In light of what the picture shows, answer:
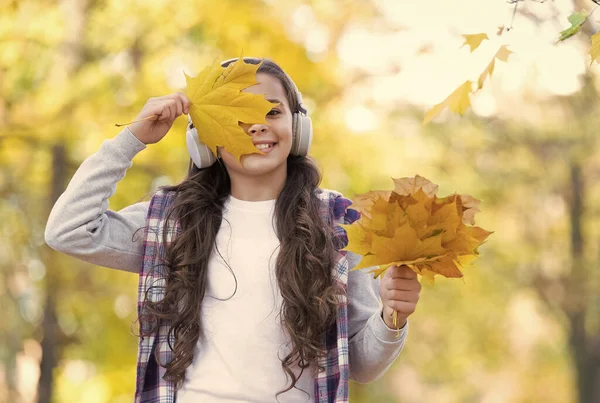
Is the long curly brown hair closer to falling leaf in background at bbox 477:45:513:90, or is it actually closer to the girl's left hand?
the girl's left hand

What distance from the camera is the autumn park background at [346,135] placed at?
607 cm

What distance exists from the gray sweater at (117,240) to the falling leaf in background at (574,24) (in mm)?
886

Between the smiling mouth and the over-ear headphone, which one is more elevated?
the over-ear headphone

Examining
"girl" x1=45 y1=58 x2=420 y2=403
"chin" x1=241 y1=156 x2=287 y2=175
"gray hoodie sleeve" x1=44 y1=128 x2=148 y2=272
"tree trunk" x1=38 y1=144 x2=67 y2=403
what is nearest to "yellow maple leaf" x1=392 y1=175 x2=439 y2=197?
"girl" x1=45 y1=58 x2=420 y2=403

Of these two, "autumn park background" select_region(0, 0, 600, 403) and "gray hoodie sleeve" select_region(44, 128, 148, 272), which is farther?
"autumn park background" select_region(0, 0, 600, 403)

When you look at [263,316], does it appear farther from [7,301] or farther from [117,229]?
[7,301]

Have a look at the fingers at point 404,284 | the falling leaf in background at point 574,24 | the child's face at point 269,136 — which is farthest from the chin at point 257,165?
the falling leaf in background at point 574,24

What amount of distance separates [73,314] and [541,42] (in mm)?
4652

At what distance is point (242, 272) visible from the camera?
2.44 metres

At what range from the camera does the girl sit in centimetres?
231

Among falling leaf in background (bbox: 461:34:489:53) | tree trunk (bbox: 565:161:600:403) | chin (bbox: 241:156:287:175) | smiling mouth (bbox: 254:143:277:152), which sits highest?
tree trunk (bbox: 565:161:600:403)

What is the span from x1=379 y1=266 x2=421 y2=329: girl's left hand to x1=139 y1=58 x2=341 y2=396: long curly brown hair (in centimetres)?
30

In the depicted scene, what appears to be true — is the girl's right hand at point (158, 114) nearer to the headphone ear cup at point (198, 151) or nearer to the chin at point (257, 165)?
the headphone ear cup at point (198, 151)

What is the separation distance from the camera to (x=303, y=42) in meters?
6.56
